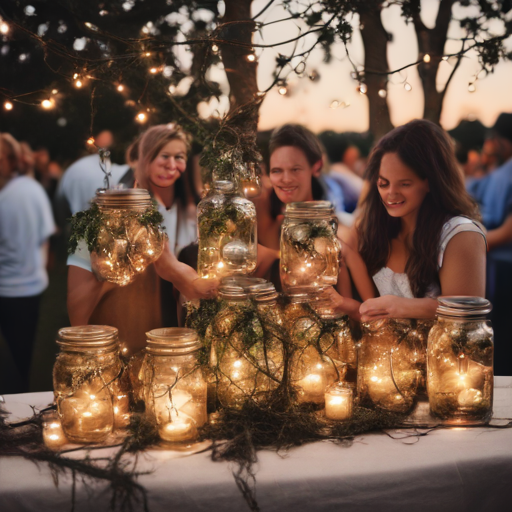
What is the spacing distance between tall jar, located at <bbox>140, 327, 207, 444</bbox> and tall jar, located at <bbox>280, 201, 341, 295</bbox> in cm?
41

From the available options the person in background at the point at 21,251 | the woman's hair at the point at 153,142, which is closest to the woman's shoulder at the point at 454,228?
the woman's hair at the point at 153,142

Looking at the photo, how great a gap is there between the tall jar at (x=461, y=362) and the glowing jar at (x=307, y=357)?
0.30 m

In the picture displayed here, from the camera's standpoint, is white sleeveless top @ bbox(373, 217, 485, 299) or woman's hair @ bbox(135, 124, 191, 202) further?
woman's hair @ bbox(135, 124, 191, 202)

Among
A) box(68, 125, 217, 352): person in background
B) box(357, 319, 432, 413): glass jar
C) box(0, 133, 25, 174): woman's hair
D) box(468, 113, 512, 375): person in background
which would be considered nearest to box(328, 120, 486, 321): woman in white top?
box(357, 319, 432, 413): glass jar

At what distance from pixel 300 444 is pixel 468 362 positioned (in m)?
0.51

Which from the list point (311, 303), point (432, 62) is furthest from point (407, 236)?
point (432, 62)

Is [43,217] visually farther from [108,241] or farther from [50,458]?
[50,458]

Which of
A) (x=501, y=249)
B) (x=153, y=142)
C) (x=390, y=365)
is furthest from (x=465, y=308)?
(x=501, y=249)

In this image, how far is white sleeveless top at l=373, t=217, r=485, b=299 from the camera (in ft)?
6.34

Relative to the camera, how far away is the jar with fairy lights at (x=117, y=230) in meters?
1.57

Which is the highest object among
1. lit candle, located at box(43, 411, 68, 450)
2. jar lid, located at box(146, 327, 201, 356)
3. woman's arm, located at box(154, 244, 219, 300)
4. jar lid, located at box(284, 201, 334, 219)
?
jar lid, located at box(284, 201, 334, 219)

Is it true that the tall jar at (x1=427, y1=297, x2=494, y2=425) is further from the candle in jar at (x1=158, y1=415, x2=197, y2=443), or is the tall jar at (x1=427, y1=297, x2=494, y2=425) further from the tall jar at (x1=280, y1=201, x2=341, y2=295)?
the candle in jar at (x1=158, y1=415, x2=197, y2=443)

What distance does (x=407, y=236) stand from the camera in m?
2.07

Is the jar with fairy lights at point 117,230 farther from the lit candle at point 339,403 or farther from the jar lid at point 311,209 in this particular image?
the lit candle at point 339,403
